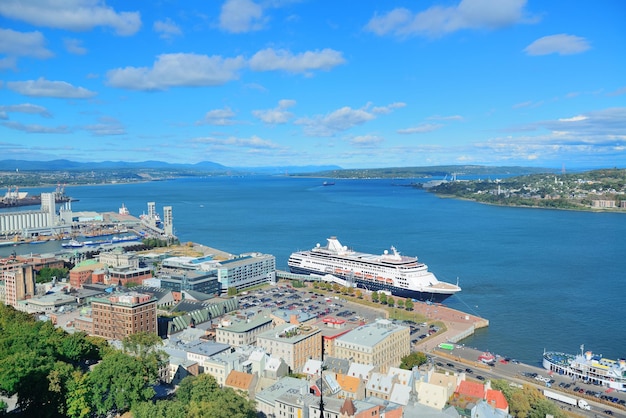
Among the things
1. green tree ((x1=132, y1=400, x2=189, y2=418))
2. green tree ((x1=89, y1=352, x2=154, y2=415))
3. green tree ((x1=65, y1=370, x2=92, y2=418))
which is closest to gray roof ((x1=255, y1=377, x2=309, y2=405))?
green tree ((x1=132, y1=400, x2=189, y2=418))

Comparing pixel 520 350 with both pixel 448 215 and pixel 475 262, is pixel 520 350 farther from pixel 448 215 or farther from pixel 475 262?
pixel 448 215

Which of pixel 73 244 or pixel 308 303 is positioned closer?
pixel 308 303

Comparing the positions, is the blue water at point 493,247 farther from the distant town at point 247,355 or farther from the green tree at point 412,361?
→ the green tree at point 412,361

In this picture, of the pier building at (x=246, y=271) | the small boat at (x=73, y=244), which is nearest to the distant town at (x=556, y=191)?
the pier building at (x=246, y=271)

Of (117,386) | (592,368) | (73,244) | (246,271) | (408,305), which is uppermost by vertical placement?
(117,386)

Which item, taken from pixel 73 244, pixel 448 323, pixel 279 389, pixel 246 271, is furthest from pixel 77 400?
pixel 73 244

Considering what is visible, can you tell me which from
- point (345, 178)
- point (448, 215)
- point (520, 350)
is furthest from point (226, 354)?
point (345, 178)

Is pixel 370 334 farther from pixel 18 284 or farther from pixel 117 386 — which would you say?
pixel 18 284
